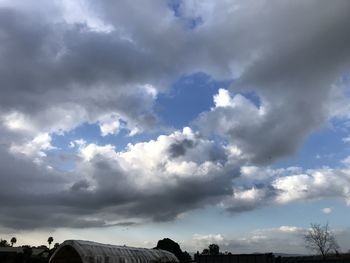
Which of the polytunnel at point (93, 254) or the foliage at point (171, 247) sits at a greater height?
the foliage at point (171, 247)

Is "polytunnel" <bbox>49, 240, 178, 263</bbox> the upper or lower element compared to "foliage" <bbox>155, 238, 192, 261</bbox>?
lower

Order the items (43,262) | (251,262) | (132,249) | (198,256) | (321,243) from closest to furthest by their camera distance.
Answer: (251,262), (198,256), (132,249), (43,262), (321,243)

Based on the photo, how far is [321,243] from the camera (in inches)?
4338

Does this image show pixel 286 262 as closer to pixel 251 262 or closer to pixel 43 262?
pixel 251 262

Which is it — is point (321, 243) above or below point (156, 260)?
above

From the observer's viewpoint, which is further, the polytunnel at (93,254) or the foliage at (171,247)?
the foliage at (171,247)

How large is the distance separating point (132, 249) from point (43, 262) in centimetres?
3952

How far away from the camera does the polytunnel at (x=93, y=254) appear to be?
5122 centimetres

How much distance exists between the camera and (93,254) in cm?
5191

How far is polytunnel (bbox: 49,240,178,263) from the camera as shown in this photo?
51.2 meters

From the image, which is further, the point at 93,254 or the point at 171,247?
the point at 171,247

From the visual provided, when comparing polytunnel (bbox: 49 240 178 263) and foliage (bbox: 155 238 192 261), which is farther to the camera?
foliage (bbox: 155 238 192 261)

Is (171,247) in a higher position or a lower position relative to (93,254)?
higher

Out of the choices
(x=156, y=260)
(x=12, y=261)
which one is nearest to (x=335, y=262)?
(x=156, y=260)
